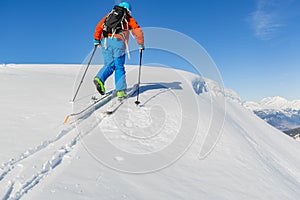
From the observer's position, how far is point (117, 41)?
7.02 m

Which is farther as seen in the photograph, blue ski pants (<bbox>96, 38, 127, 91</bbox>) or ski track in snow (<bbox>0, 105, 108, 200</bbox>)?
blue ski pants (<bbox>96, 38, 127, 91</bbox>)

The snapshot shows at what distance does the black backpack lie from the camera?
695 cm

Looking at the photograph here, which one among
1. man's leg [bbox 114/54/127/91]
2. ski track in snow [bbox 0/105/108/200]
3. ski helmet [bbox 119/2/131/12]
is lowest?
ski track in snow [bbox 0/105/108/200]

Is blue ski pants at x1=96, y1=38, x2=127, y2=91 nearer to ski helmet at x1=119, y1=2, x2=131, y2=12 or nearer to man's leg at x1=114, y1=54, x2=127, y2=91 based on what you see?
man's leg at x1=114, y1=54, x2=127, y2=91

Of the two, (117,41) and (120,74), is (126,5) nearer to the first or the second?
(117,41)

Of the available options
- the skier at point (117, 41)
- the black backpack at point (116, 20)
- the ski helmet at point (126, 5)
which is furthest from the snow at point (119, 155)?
the ski helmet at point (126, 5)

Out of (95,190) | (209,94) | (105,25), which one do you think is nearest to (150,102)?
(105,25)

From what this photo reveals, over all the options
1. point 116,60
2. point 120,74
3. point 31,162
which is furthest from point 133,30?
point 31,162

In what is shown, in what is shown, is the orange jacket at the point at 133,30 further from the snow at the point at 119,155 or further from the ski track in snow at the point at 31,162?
the ski track in snow at the point at 31,162

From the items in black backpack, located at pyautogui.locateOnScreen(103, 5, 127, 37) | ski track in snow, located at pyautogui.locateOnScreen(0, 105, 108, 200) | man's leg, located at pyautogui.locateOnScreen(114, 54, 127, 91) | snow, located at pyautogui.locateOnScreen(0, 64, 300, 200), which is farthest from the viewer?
man's leg, located at pyautogui.locateOnScreen(114, 54, 127, 91)

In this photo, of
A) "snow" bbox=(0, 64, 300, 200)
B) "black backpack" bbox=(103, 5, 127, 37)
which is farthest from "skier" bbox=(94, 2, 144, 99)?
"snow" bbox=(0, 64, 300, 200)

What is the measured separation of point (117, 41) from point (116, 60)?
1.74ft

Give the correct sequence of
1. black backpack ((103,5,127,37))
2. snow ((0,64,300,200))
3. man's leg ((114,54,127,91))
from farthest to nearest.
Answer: man's leg ((114,54,127,91))
black backpack ((103,5,127,37))
snow ((0,64,300,200))

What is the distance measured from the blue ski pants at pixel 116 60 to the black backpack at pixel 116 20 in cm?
28
